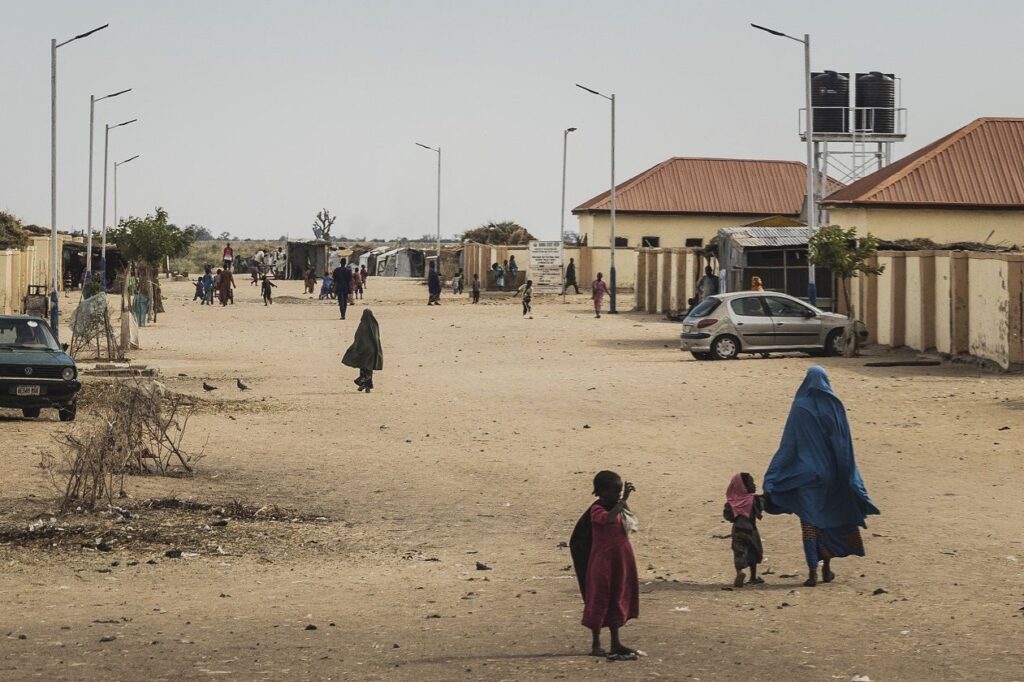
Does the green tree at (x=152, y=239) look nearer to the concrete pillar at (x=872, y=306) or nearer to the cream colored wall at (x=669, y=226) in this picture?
the cream colored wall at (x=669, y=226)

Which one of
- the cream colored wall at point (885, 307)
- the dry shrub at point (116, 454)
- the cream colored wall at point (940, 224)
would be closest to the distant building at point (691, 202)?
the cream colored wall at point (940, 224)

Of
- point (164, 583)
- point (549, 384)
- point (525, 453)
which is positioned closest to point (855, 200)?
point (549, 384)

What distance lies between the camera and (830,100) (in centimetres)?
6719

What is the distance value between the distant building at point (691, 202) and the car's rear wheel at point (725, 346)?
4525cm

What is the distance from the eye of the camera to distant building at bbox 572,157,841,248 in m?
79.1

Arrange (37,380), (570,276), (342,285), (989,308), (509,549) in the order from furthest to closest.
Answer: (570,276)
(342,285)
(989,308)
(37,380)
(509,549)

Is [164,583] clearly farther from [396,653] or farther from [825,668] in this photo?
[825,668]

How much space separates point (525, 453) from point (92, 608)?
8.71 m

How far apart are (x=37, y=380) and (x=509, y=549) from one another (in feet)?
33.0

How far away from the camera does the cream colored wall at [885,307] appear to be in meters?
35.8

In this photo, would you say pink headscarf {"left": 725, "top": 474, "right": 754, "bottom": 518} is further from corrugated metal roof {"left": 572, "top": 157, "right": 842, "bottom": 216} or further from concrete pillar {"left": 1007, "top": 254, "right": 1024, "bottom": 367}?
corrugated metal roof {"left": 572, "top": 157, "right": 842, "bottom": 216}

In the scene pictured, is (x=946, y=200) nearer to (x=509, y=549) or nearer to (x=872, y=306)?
(x=872, y=306)

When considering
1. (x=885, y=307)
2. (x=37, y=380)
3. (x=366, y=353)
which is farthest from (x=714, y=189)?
(x=37, y=380)

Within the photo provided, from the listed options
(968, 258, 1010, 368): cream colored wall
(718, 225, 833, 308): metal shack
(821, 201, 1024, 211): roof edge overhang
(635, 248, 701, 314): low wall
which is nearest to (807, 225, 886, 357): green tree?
(968, 258, 1010, 368): cream colored wall
